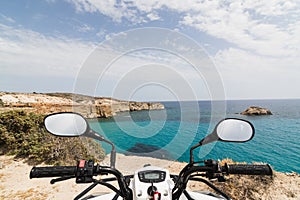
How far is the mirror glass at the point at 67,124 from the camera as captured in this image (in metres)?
1.28

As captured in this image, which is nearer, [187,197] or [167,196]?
[167,196]

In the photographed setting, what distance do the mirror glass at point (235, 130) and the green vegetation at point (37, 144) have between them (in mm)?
5897

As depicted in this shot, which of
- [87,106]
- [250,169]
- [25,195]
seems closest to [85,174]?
[250,169]

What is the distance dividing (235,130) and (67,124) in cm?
119

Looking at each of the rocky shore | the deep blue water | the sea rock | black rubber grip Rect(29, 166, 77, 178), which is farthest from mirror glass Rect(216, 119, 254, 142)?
the sea rock

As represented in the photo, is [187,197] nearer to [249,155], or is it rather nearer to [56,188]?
[56,188]

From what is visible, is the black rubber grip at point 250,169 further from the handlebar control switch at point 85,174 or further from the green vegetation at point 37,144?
the green vegetation at point 37,144

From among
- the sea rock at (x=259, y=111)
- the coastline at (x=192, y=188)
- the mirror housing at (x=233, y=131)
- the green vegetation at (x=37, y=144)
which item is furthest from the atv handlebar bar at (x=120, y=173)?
the sea rock at (x=259, y=111)

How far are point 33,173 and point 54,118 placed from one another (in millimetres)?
485

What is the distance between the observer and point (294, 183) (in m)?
4.54

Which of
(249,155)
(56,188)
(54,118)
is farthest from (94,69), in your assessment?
(249,155)

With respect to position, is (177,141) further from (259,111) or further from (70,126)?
(259,111)

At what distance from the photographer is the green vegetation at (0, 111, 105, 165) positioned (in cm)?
625

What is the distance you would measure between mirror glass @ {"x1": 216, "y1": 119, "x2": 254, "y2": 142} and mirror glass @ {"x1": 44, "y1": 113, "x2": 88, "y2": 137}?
93 centimetres
